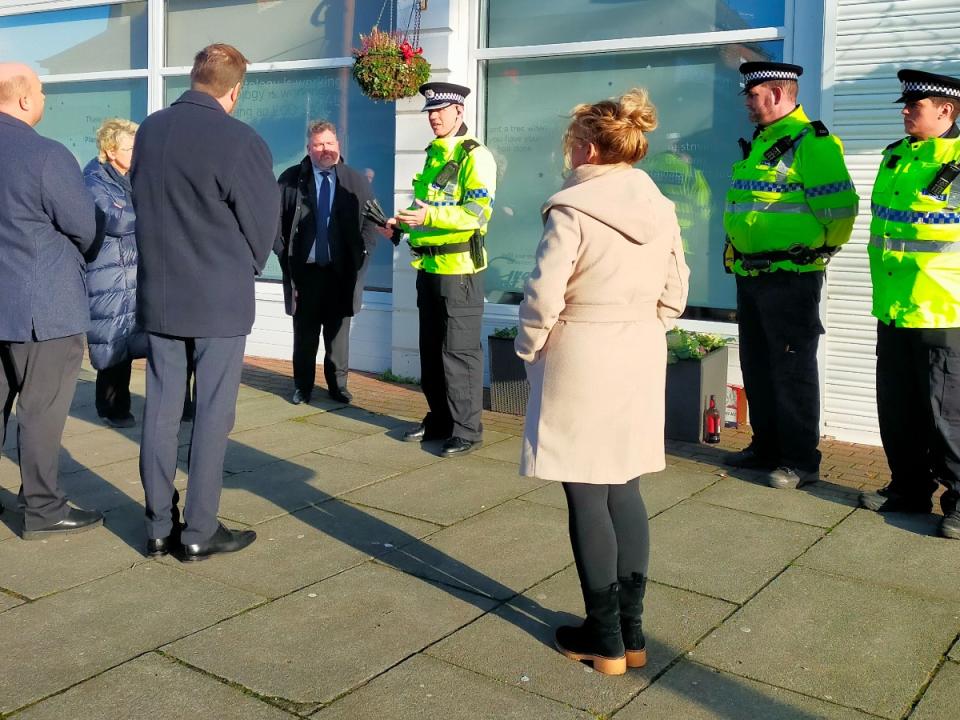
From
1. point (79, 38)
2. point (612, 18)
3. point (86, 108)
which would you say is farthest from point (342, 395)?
point (79, 38)

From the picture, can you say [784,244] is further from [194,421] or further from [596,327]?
[194,421]

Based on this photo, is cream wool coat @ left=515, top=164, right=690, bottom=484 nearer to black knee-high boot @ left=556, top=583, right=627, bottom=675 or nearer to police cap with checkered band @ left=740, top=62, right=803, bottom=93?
black knee-high boot @ left=556, top=583, right=627, bottom=675

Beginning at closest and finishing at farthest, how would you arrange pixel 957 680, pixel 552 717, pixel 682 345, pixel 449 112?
pixel 552 717
pixel 957 680
pixel 449 112
pixel 682 345

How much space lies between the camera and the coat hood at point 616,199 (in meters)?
3.49

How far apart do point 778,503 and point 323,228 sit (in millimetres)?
3868

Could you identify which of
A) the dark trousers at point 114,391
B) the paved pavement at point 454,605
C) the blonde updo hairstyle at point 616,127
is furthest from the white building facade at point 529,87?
the blonde updo hairstyle at point 616,127

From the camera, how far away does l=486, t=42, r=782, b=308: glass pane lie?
311 inches

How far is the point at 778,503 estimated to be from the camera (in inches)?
226

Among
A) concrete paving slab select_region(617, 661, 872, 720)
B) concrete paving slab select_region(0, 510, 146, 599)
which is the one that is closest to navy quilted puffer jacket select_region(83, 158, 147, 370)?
concrete paving slab select_region(0, 510, 146, 599)

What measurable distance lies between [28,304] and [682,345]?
404cm

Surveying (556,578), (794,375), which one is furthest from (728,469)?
(556,578)

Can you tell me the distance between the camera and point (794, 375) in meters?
Answer: 6.07

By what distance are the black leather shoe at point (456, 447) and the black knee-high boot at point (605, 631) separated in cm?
295

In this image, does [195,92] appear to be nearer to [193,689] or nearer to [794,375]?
[193,689]
